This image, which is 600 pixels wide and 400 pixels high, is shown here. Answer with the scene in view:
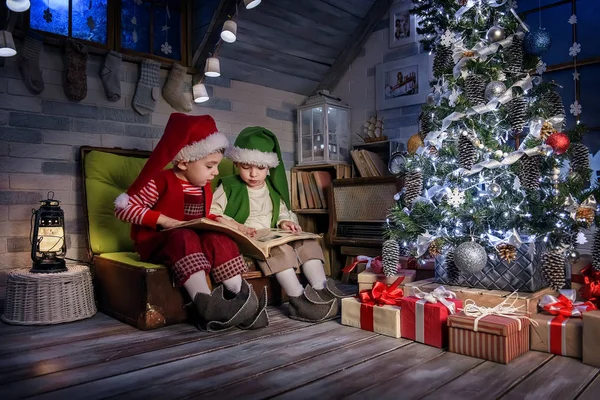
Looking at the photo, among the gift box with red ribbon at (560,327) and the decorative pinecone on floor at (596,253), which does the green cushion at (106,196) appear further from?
the decorative pinecone on floor at (596,253)

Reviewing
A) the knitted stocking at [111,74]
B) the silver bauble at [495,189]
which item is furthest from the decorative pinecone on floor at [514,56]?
the knitted stocking at [111,74]

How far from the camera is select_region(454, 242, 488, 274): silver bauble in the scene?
1.84 m

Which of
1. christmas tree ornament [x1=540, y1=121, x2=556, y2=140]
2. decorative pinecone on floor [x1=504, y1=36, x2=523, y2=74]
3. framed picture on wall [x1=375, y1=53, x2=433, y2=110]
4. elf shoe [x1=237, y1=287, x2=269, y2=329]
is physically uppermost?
framed picture on wall [x1=375, y1=53, x2=433, y2=110]

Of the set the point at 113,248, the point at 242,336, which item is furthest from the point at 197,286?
the point at 113,248

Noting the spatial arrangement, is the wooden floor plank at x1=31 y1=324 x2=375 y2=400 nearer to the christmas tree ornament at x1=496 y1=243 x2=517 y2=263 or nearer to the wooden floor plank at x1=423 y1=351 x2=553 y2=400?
the wooden floor plank at x1=423 y1=351 x2=553 y2=400

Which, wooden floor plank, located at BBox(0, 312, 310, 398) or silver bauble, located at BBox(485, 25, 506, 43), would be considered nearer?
wooden floor plank, located at BBox(0, 312, 310, 398)

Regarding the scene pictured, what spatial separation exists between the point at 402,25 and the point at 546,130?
1.89 m

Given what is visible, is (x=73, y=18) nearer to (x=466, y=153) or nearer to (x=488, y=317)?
(x=466, y=153)

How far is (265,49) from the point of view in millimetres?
3453

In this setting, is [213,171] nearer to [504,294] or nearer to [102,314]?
[102,314]

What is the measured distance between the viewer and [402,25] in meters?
3.50

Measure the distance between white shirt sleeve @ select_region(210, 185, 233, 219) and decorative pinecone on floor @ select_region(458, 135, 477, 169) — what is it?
3.82 feet

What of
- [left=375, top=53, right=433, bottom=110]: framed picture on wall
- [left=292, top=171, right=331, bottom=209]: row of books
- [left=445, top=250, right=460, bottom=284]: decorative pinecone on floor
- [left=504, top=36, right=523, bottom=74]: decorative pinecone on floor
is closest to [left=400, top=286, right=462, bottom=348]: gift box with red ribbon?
[left=445, top=250, right=460, bottom=284]: decorative pinecone on floor

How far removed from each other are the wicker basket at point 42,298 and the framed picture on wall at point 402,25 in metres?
2.60
